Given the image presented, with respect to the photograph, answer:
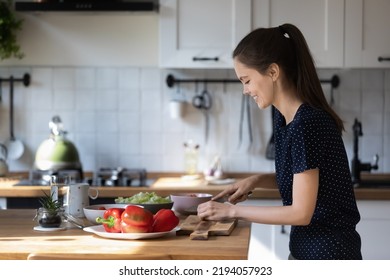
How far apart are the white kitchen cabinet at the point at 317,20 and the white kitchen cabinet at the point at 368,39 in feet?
0.18

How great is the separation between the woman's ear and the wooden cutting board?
0.49 metres

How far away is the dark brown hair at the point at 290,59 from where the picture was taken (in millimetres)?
2301

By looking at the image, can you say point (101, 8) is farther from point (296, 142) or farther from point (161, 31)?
point (296, 142)

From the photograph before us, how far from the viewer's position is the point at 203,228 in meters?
2.36

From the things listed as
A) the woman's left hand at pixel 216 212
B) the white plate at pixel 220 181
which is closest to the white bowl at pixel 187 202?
the woman's left hand at pixel 216 212

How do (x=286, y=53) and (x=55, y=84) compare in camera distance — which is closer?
(x=286, y=53)

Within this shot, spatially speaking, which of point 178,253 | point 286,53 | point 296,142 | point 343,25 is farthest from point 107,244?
point 343,25

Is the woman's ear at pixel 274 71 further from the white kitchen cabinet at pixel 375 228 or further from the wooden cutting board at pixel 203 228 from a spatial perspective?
the white kitchen cabinet at pixel 375 228

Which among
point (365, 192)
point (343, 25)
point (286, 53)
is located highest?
point (343, 25)

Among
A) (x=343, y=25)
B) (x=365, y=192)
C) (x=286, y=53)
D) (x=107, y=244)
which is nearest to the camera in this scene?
(x=107, y=244)

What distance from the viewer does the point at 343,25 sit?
13.7 ft

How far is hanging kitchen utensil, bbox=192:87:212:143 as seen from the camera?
4.56m
